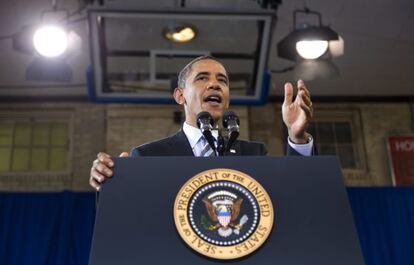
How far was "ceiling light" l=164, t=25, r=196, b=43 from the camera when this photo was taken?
4522 mm

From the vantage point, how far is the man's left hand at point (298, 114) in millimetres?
1471

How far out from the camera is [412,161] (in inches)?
291

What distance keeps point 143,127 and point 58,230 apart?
5.67ft

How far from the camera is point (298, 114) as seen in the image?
151 centimetres

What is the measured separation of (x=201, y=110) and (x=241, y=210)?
643 millimetres

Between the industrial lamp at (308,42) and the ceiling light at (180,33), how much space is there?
2.72ft

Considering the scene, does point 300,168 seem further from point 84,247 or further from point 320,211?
point 84,247

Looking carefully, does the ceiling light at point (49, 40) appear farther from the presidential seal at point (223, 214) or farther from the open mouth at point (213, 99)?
the presidential seal at point (223, 214)

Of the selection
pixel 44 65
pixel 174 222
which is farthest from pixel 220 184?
pixel 44 65

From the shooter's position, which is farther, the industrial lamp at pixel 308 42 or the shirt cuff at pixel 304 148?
the industrial lamp at pixel 308 42

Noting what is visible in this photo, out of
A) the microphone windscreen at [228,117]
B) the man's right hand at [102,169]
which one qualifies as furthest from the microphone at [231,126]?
the man's right hand at [102,169]

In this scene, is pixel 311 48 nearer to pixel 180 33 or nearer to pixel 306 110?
pixel 180 33

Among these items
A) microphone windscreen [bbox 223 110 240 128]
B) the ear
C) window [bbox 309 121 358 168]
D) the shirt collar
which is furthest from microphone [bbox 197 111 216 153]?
window [bbox 309 121 358 168]

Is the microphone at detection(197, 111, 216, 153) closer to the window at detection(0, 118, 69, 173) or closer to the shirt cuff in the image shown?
the shirt cuff
